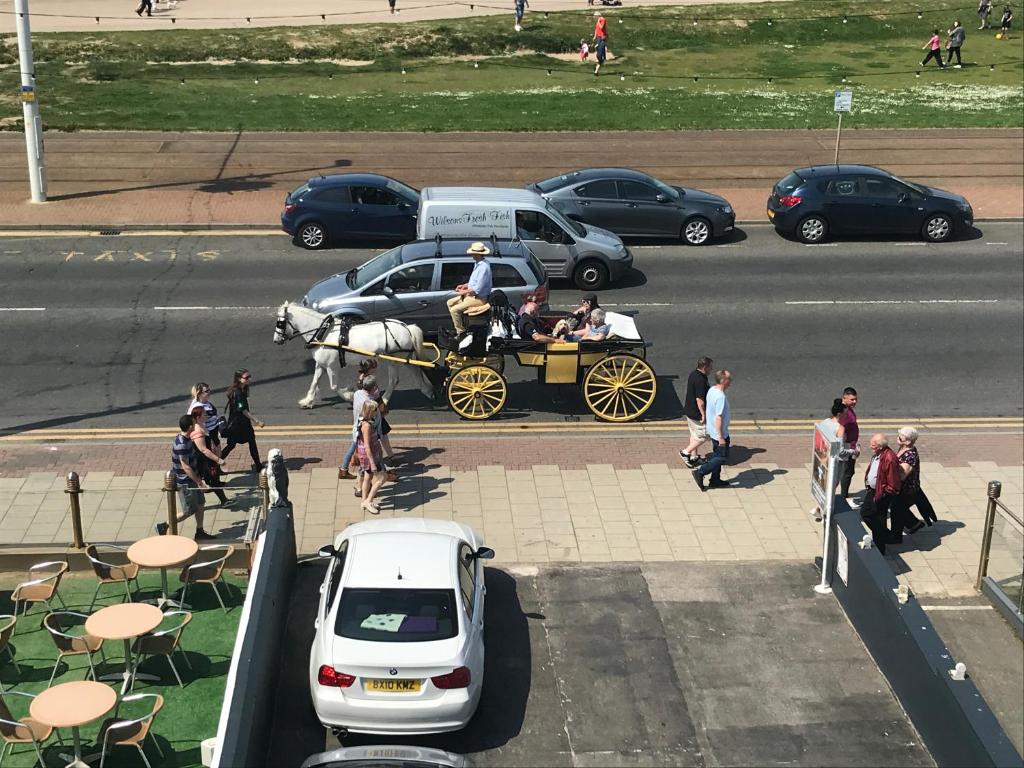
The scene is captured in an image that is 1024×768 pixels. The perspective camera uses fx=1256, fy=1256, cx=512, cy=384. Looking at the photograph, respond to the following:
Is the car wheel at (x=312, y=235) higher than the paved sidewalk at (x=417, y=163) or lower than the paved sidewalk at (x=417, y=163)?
lower

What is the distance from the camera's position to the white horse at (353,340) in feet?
58.3

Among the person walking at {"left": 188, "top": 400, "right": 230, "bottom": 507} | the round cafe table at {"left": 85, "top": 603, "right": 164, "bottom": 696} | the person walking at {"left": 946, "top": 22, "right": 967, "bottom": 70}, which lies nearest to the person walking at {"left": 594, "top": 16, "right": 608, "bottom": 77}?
the person walking at {"left": 946, "top": 22, "right": 967, "bottom": 70}

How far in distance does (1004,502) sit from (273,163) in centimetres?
2226

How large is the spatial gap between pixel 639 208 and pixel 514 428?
405 inches

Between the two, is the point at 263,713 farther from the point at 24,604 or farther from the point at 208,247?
the point at 208,247

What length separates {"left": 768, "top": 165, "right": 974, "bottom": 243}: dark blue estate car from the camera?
27578 millimetres

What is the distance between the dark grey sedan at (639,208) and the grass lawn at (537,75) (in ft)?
33.7

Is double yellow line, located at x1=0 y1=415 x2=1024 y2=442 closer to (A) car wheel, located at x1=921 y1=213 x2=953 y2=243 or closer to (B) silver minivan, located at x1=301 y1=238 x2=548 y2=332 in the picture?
(B) silver minivan, located at x1=301 y1=238 x2=548 y2=332

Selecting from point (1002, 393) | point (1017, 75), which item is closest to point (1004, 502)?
point (1002, 393)

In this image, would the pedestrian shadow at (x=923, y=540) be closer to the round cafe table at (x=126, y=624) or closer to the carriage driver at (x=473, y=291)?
the carriage driver at (x=473, y=291)

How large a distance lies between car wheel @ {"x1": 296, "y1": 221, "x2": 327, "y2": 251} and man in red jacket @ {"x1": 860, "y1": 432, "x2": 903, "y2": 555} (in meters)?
14.5

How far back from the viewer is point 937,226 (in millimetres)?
27891

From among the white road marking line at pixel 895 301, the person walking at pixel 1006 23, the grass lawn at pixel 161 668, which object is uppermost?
the person walking at pixel 1006 23

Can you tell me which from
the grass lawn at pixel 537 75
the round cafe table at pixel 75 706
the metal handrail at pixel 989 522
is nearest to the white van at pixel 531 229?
the metal handrail at pixel 989 522
